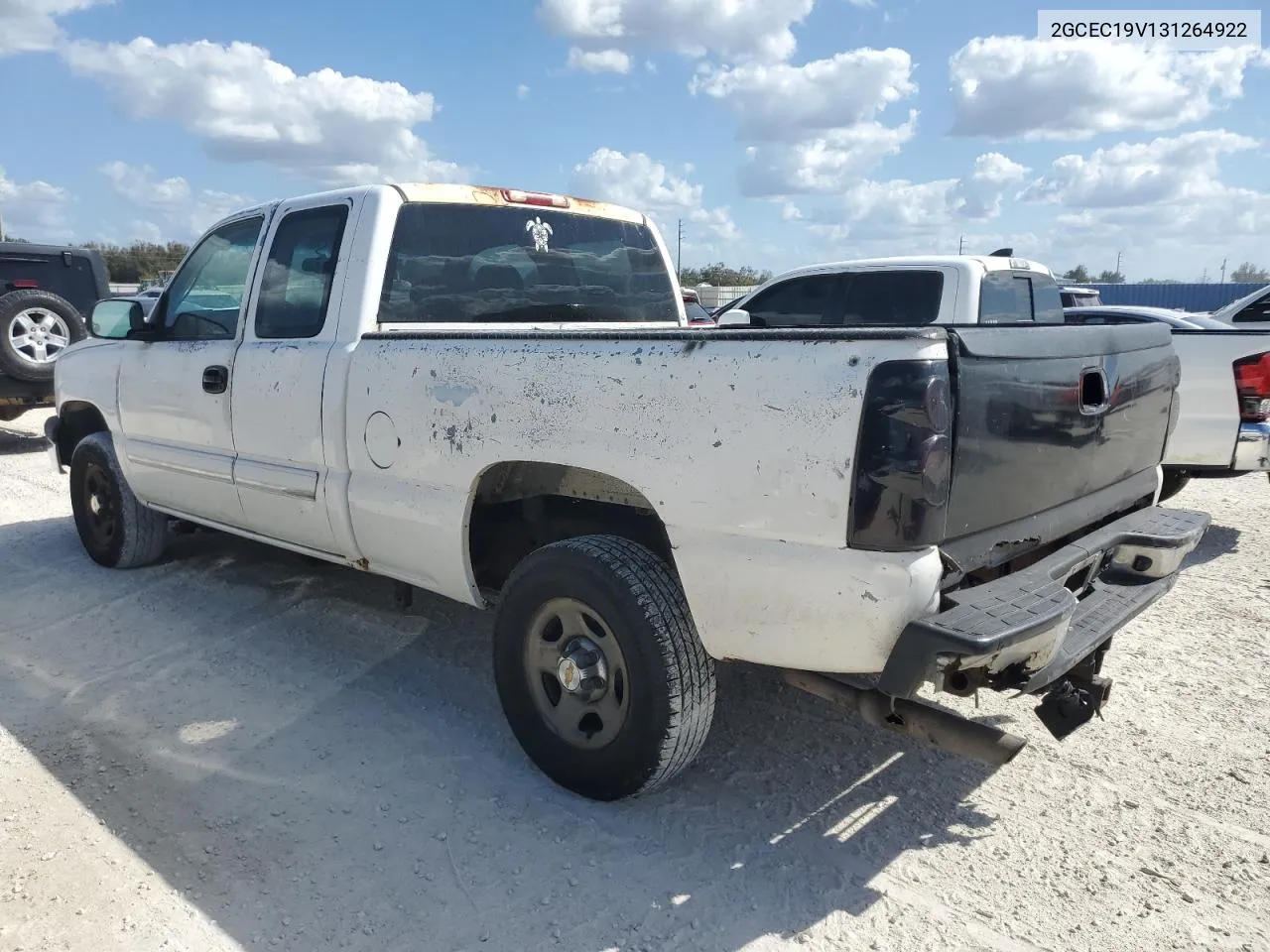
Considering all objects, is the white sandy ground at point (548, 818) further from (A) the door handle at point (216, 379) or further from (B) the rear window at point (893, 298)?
(B) the rear window at point (893, 298)

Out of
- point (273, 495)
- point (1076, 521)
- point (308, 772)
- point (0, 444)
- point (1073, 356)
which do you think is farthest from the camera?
point (0, 444)

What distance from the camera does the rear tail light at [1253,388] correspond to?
5.79 meters

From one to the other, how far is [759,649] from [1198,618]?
3.29m

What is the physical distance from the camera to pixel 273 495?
4012 millimetres

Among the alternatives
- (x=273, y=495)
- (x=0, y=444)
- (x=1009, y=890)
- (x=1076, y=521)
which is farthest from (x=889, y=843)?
(x=0, y=444)

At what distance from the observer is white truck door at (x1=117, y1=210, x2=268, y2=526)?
429 centimetres

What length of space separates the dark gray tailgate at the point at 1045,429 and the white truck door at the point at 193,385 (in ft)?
10.6

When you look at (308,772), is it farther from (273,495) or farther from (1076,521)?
(1076,521)

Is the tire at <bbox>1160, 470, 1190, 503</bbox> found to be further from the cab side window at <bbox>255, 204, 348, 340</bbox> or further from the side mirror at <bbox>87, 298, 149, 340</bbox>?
the side mirror at <bbox>87, 298, 149, 340</bbox>

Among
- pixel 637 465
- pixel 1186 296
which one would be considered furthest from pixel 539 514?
pixel 1186 296

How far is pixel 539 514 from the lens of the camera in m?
3.48

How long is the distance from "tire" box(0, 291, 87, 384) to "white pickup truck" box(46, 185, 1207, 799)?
18.3ft

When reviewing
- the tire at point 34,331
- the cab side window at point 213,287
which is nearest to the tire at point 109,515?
the cab side window at point 213,287

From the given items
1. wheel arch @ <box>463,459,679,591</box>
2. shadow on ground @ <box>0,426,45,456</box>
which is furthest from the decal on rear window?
Result: shadow on ground @ <box>0,426,45,456</box>
